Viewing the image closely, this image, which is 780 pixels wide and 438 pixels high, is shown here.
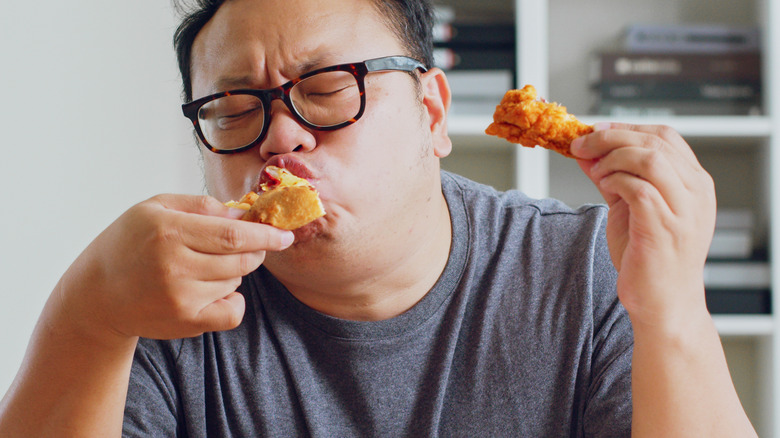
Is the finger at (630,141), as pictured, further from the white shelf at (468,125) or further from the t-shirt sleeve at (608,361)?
the white shelf at (468,125)

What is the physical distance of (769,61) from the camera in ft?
8.03

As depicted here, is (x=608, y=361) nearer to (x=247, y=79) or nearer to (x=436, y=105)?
(x=436, y=105)

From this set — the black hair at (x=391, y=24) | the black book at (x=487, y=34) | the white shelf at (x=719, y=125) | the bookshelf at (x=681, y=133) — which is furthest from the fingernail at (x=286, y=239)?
the white shelf at (x=719, y=125)

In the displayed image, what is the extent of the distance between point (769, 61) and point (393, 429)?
6.42 ft

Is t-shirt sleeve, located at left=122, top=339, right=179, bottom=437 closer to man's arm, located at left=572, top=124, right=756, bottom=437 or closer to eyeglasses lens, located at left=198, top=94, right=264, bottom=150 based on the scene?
eyeglasses lens, located at left=198, top=94, right=264, bottom=150

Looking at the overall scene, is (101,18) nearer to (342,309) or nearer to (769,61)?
(342,309)

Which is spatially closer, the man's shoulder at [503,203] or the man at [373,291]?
the man at [373,291]

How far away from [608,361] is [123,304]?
0.89 m

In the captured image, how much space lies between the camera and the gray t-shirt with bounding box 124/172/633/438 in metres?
1.37

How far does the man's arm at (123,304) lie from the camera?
3.22ft

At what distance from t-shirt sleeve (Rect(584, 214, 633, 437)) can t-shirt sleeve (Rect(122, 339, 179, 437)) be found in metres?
0.82

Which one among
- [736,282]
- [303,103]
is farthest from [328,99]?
[736,282]

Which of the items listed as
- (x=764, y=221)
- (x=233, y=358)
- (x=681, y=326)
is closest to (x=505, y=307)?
(x=681, y=326)

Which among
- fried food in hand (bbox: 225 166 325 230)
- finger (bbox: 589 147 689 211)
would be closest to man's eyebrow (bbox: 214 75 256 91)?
fried food in hand (bbox: 225 166 325 230)
